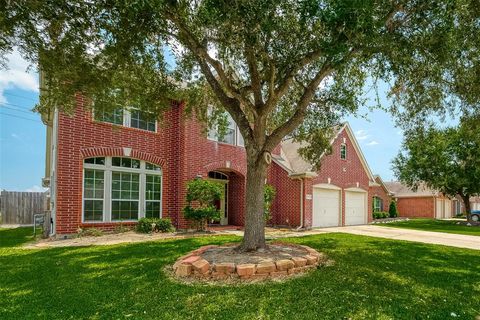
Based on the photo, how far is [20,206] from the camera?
1841cm

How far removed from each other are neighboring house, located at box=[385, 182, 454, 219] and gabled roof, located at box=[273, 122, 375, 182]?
18139 mm

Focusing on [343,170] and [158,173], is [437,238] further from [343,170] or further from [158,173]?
[158,173]

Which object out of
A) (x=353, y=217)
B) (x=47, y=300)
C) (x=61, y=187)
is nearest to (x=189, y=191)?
(x=61, y=187)

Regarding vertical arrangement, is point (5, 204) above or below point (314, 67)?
below

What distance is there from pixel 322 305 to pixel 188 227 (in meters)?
9.83

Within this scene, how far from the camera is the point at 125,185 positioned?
12609 millimetres

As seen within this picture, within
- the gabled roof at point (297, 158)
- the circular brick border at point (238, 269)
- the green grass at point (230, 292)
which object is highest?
the gabled roof at point (297, 158)

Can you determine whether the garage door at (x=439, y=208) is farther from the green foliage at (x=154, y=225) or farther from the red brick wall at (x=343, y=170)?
the green foliage at (x=154, y=225)

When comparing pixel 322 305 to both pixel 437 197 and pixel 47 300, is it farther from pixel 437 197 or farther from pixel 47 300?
pixel 437 197

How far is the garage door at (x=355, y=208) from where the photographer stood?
19328 millimetres

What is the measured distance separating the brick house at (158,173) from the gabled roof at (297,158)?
86 millimetres

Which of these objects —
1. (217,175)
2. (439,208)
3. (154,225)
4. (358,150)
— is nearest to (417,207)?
(439,208)

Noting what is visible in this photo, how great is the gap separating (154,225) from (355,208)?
12.8m

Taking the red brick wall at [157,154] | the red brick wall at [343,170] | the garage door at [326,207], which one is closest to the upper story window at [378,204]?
the red brick wall at [343,170]
